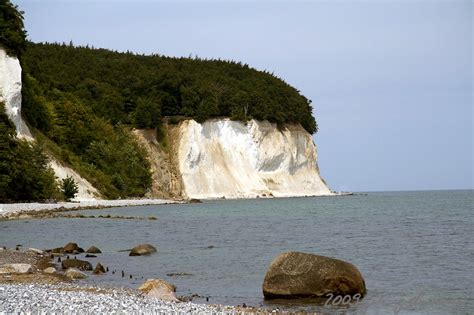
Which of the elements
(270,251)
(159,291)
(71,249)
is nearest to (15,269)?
(159,291)

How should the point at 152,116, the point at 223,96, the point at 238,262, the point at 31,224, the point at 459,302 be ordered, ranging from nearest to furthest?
1. the point at 459,302
2. the point at 238,262
3. the point at 31,224
4. the point at 152,116
5. the point at 223,96

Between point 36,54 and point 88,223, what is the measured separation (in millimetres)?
63621

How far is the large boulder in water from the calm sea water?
384 millimetres

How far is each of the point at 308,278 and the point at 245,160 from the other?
84631mm

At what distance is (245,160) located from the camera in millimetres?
100438

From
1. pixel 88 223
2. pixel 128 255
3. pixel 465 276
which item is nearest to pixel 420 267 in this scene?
pixel 465 276

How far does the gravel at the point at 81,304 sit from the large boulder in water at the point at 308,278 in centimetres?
228

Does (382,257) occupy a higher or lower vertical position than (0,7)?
lower

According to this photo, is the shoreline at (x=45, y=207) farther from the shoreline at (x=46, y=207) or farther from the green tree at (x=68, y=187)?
the green tree at (x=68, y=187)

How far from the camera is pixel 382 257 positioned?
2461cm

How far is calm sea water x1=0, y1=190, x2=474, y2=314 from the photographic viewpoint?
647 inches

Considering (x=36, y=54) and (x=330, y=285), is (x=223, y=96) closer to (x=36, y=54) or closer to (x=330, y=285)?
(x=36, y=54)

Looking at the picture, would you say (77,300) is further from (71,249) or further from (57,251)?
(71,249)

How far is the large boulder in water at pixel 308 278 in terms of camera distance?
15.8 metres
